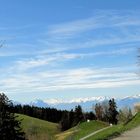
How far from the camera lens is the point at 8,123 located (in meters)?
36.1

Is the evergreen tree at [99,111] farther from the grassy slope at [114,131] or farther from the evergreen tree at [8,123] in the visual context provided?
the evergreen tree at [8,123]

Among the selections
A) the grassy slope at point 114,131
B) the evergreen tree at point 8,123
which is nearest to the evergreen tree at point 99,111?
the grassy slope at point 114,131

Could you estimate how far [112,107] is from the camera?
167500 millimetres

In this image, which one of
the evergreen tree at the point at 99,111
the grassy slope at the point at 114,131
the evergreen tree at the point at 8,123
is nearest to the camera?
the evergreen tree at the point at 8,123

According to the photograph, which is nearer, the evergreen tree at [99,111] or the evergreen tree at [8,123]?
the evergreen tree at [8,123]

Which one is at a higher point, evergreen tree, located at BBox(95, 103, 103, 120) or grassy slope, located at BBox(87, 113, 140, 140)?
evergreen tree, located at BBox(95, 103, 103, 120)

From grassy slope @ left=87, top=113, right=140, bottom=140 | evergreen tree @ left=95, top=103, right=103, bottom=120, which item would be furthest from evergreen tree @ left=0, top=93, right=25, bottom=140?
evergreen tree @ left=95, top=103, right=103, bottom=120

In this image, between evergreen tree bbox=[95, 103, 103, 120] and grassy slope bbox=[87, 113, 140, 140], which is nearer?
grassy slope bbox=[87, 113, 140, 140]

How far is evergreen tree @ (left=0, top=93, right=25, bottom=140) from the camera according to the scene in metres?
35.3

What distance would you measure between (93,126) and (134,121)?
87.0ft

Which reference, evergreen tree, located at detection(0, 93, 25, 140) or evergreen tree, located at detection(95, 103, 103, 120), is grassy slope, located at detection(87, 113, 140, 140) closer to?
evergreen tree, located at detection(0, 93, 25, 140)

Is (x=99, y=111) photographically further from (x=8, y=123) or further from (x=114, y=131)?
(x=8, y=123)

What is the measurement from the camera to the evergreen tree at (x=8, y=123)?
35.3 m

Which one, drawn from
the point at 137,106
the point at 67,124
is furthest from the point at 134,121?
the point at 67,124
